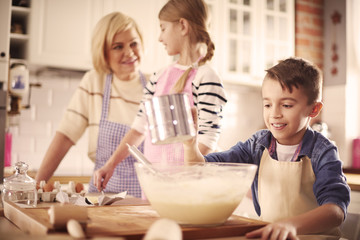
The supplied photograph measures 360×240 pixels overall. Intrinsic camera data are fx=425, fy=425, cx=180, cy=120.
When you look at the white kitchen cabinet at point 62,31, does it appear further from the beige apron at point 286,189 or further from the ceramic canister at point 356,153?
the ceramic canister at point 356,153

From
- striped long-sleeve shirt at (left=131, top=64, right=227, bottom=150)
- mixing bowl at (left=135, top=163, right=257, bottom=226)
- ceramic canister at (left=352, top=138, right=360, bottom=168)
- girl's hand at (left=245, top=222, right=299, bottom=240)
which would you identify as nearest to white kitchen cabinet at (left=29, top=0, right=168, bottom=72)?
striped long-sleeve shirt at (left=131, top=64, right=227, bottom=150)

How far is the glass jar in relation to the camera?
1.00 meters

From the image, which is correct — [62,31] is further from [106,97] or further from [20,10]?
[106,97]

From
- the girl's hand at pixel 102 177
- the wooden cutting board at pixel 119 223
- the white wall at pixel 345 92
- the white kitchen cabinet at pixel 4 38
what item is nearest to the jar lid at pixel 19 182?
the wooden cutting board at pixel 119 223

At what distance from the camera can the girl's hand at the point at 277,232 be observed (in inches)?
26.4

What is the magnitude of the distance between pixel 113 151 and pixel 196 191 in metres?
1.18

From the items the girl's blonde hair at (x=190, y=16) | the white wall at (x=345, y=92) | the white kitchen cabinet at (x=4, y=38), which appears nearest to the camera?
the girl's blonde hair at (x=190, y=16)

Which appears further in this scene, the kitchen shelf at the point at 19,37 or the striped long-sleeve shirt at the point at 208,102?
the kitchen shelf at the point at 19,37

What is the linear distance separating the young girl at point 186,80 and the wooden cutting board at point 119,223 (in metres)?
0.46

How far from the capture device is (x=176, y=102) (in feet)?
2.41

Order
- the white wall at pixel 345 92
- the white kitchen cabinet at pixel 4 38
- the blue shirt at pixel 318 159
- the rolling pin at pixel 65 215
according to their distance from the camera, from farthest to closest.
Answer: the white wall at pixel 345 92 < the white kitchen cabinet at pixel 4 38 < the blue shirt at pixel 318 159 < the rolling pin at pixel 65 215

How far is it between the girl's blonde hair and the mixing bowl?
2.29ft

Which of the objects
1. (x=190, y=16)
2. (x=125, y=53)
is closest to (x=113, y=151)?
(x=125, y=53)

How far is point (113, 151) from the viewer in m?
1.83
